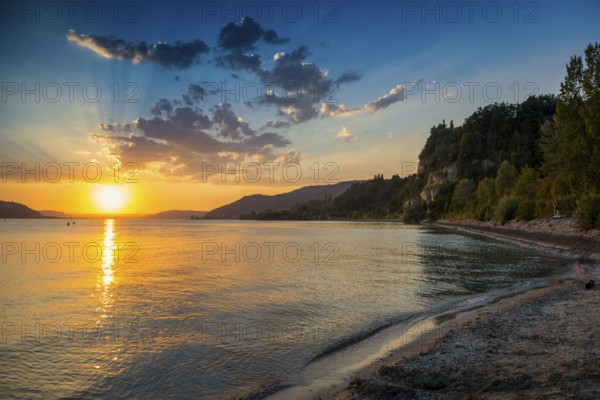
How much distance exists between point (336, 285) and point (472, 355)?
17084 millimetres

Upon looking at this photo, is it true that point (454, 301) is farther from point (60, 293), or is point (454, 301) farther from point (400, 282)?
point (60, 293)

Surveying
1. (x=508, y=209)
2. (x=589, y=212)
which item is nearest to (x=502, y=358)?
(x=589, y=212)

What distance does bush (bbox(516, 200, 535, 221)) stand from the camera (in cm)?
7419

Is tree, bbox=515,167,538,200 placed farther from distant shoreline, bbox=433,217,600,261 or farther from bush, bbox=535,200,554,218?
bush, bbox=535,200,554,218

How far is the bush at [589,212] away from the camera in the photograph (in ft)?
139

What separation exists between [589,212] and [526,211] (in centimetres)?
3457

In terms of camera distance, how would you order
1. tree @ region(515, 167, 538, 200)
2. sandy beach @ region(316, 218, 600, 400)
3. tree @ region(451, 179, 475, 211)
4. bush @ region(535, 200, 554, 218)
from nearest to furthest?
sandy beach @ region(316, 218, 600, 400) → bush @ region(535, 200, 554, 218) → tree @ region(515, 167, 538, 200) → tree @ region(451, 179, 475, 211)

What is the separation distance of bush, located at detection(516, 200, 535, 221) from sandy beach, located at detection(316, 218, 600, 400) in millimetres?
62671

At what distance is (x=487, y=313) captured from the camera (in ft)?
56.2

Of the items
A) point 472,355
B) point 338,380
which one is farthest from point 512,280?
point 338,380

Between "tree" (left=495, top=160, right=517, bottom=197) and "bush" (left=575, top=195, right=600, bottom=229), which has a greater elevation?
"tree" (left=495, top=160, right=517, bottom=197)

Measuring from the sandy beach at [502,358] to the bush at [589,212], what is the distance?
96.7 feet

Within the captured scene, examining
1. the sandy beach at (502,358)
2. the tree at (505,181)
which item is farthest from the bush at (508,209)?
the sandy beach at (502,358)

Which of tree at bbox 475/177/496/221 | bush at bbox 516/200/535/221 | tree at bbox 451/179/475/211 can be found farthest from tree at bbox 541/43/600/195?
tree at bbox 451/179/475/211
